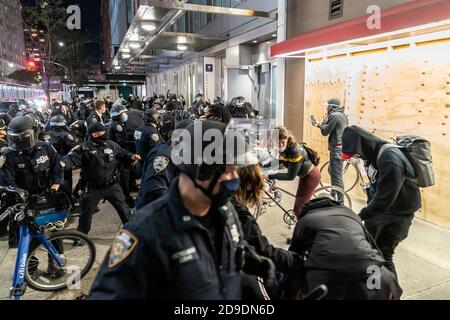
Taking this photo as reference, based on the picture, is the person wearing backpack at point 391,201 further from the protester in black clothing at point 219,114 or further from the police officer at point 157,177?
the police officer at point 157,177

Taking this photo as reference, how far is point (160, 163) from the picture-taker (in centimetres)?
292

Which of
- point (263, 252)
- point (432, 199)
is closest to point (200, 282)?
point (263, 252)

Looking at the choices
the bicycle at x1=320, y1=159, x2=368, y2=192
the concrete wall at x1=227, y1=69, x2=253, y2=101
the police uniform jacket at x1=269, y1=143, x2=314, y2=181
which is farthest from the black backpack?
the concrete wall at x1=227, y1=69, x2=253, y2=101

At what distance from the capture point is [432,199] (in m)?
5.13

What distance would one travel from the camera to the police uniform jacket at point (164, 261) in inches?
46.8

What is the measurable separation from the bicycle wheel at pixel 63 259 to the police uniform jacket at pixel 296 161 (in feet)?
8.43

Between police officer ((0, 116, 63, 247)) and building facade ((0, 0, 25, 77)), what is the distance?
4296 cm

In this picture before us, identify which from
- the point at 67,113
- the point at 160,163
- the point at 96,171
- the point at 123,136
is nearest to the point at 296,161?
the point at 160,163

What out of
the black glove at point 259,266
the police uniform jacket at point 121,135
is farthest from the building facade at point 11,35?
the black glove at point 259,266

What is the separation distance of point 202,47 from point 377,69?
1123 centimetres

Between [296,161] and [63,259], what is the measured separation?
2999 millimetres

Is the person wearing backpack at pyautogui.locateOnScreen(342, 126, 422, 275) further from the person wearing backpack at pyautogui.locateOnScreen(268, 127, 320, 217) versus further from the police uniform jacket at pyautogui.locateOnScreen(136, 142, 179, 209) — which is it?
the police uniform jacket at pyautogui.locateOnScreen(136, 142, 179, 209)

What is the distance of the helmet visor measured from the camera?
155 inches

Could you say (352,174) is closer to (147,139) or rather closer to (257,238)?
(147,139)
